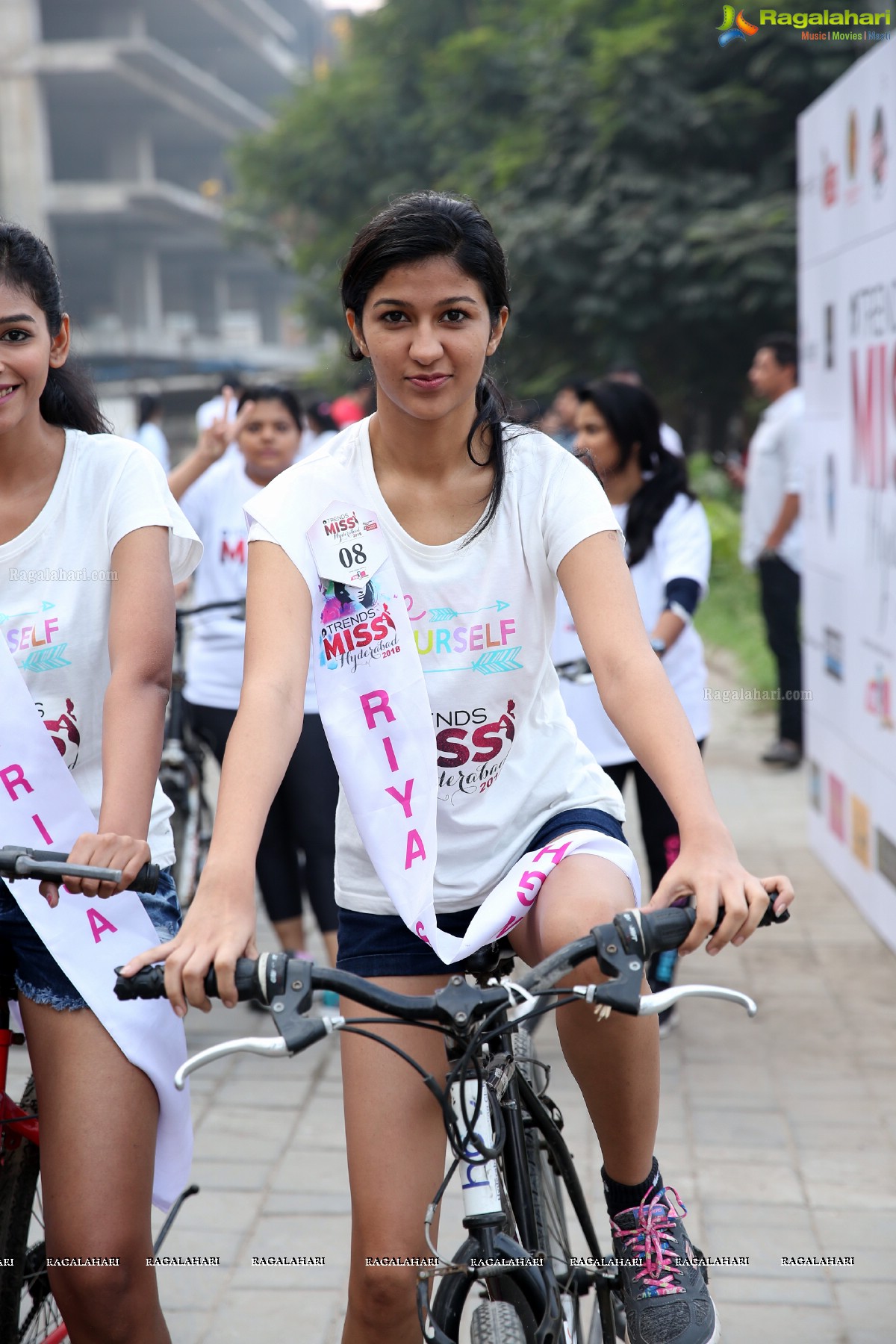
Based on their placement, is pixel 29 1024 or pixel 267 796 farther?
pixel 29 1024

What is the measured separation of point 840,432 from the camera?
19.0 feet

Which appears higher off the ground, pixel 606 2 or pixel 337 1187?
pixel 606 2

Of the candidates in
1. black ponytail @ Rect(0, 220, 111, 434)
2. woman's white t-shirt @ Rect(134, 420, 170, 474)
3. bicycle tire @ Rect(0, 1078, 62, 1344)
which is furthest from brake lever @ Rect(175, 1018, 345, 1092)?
woman's white t-shirt @ Rect(134, 420, 170, 474)

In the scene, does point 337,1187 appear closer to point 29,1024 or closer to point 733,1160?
point 733,1160

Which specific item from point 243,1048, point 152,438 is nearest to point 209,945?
point 243,1048

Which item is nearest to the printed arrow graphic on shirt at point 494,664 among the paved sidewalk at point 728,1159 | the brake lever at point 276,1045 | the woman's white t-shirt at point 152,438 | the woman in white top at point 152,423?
the brake lever at point 276,1045

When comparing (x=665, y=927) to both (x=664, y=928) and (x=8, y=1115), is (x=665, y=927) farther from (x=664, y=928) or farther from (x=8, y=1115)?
(x=8, y=1115)

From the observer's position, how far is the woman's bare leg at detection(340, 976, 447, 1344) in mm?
2033

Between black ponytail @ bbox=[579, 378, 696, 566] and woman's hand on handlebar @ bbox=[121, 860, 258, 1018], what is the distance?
307 cm

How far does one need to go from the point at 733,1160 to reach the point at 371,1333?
2101 mm

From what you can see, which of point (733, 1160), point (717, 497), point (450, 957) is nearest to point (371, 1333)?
Answer: point (450, 957)

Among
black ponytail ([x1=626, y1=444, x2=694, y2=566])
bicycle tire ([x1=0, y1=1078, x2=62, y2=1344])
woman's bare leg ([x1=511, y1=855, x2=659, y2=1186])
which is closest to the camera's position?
woman's bare leg ([x1=511, y1=855, x2=659, y2=1186])

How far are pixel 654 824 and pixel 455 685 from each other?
268 centimetres

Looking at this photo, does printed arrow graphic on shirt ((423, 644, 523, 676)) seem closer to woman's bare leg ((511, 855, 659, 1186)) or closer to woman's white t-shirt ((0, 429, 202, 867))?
woman's bare leg ((511, 855, 659, 1186))
